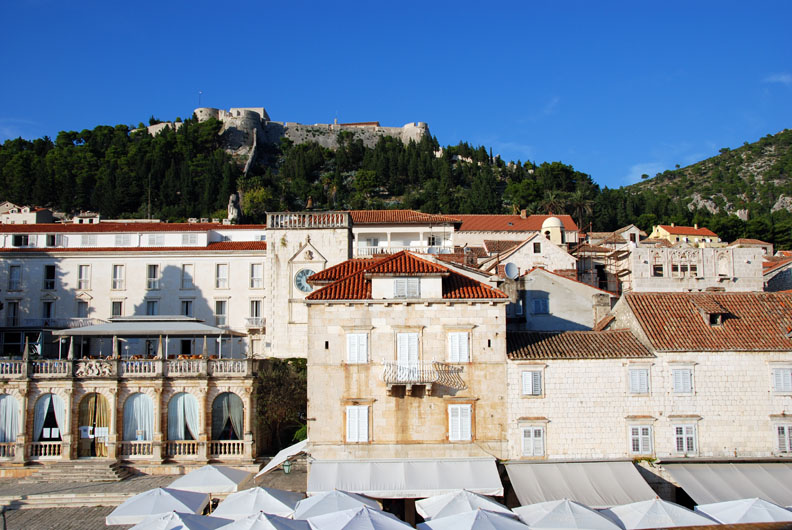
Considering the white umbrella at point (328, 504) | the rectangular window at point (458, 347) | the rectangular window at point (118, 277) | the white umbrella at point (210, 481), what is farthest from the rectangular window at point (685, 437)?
the rectangular window at point (118, 277)

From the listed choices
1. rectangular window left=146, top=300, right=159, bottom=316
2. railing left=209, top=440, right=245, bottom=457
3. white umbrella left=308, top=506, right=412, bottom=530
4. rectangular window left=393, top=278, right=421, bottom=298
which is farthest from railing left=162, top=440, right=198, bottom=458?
rectangular window left=146, top=300, right=159, bottom=316

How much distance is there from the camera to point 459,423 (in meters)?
24.8

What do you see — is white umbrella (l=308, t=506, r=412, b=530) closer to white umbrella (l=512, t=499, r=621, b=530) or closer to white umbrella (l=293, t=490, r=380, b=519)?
white umbrella (l=293, t=490, r=380, b=519)

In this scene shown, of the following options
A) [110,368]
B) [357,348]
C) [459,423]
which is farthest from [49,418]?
[459,423]

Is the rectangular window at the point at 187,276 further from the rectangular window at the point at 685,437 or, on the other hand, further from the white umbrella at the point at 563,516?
the rectangular window at the point at 685,437

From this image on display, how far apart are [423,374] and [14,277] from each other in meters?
32.5

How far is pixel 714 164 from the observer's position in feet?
631

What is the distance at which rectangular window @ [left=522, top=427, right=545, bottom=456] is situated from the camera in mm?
24641

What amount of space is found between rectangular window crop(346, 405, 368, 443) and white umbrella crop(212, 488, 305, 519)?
3.43 meters

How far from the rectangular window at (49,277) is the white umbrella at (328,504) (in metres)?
30.6

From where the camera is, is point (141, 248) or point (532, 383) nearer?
point (532, 383)

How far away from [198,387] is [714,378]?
20371 mm

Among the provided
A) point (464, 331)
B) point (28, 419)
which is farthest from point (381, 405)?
point (28, 419)

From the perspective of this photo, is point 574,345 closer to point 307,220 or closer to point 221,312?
point 307,220
